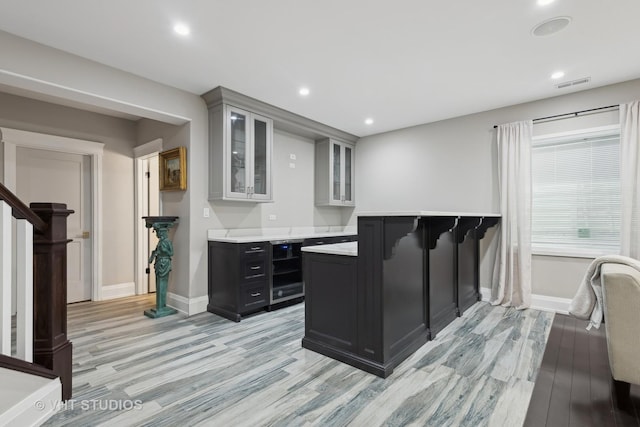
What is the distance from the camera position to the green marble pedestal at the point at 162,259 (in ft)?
11.9

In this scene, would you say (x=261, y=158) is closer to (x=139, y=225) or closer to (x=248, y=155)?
(x=248, y=155)

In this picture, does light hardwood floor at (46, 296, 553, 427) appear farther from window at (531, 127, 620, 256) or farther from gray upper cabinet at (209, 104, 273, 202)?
gray upper cabinet at (209, 104, 273, 202)

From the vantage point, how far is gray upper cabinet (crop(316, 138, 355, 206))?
207 inches

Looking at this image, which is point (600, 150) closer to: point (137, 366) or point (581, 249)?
point (581, 249)

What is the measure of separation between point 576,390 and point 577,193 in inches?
102

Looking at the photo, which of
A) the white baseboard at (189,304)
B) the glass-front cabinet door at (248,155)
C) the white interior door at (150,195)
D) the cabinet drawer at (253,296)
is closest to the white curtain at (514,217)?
the cabinet drawer at (253,296)

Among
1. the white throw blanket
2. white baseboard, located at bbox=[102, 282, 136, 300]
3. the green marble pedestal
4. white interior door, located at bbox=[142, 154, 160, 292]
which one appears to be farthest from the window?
white baseboard, located at bbox=[102, 282, 136, 300]

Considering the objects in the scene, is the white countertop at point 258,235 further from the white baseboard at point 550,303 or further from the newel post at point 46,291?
the white baseboard at point 550,303

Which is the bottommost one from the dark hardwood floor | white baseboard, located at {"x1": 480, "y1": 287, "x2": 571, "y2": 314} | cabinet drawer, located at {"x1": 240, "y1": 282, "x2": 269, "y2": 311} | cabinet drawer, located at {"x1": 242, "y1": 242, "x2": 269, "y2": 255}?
the dark hardwood floor

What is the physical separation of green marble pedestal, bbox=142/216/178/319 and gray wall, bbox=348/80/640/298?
10.7ft

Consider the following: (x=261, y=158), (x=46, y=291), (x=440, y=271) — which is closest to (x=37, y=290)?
(x=46, y=291)

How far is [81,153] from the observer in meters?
4.20

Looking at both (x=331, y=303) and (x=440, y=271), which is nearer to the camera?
(x=331, y=303)

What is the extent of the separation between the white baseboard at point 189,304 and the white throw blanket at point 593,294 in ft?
11.8
